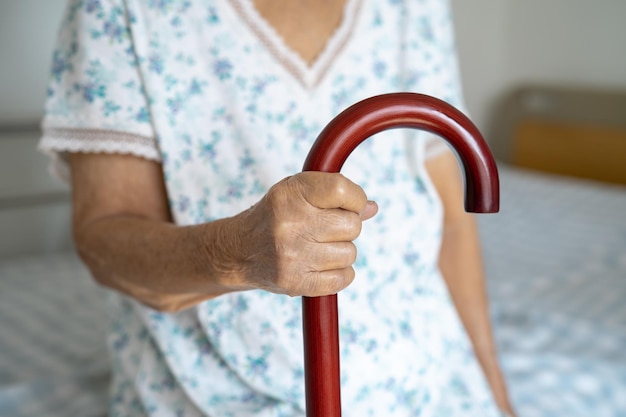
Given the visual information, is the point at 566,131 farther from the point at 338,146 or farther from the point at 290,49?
the point at 338,146

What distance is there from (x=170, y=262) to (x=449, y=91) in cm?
49

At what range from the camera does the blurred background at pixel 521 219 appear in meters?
1.34

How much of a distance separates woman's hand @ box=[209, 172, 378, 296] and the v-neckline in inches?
13.2

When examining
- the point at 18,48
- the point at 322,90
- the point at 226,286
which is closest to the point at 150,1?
the point at 322,90

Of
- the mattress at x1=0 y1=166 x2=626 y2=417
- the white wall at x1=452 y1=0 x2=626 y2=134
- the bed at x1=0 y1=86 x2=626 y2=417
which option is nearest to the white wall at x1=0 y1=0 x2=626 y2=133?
the white wall at x1=452 y1=0 x2=626 y2=134

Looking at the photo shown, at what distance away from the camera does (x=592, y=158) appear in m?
3.03

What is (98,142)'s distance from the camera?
79cm

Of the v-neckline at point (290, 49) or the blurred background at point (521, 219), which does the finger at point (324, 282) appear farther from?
the blurred background at point (521, 219)

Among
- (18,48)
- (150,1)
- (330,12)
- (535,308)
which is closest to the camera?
(150,1)

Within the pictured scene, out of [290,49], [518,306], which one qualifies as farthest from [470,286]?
[518,306]

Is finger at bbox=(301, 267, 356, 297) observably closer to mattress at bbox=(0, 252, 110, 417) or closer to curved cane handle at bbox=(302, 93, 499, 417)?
curved cane handle at bbox=(302, 93, 499, 417)

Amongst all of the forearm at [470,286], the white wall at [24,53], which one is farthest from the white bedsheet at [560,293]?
the white wall at [24,53]

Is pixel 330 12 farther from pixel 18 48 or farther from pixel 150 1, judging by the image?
pixel 18 48

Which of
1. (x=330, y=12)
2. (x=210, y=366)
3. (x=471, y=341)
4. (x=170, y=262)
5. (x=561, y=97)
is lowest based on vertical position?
(x=561, y=97)
